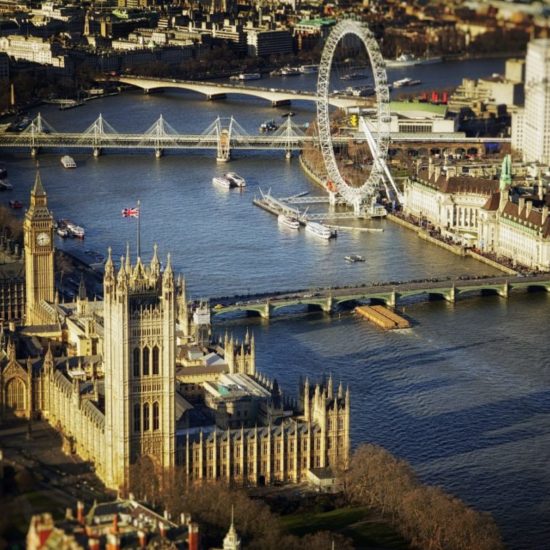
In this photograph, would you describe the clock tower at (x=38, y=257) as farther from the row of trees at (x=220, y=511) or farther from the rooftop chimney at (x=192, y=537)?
the rooftop chimney at (x=192, y=537)

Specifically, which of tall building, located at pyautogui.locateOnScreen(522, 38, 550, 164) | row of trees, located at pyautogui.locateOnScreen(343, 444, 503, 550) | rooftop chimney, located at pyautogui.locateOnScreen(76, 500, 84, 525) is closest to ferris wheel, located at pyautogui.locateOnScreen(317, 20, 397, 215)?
tall building, located at pyautogui.locateOnScreen(522, 38, 550, 164)

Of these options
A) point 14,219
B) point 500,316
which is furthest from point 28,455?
point 14,219

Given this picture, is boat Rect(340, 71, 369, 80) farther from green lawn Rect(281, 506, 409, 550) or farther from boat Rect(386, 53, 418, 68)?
green lawn Rect(281, 506, 409, 550)

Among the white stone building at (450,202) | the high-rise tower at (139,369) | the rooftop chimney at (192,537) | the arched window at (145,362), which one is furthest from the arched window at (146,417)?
the white stone building at (450,202)

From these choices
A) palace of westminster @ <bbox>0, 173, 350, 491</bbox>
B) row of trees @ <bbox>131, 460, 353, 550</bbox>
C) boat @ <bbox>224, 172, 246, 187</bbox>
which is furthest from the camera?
boat @ <bbox>224, 172, 246, 187</bbox>

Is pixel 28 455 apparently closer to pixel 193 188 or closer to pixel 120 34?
pixel 193 188

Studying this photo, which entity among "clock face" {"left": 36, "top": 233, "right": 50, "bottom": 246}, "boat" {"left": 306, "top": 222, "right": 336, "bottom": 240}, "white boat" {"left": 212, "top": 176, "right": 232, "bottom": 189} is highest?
"clock face" {"left": 36, "top": 233, "right": 50, "bottom": 246}
